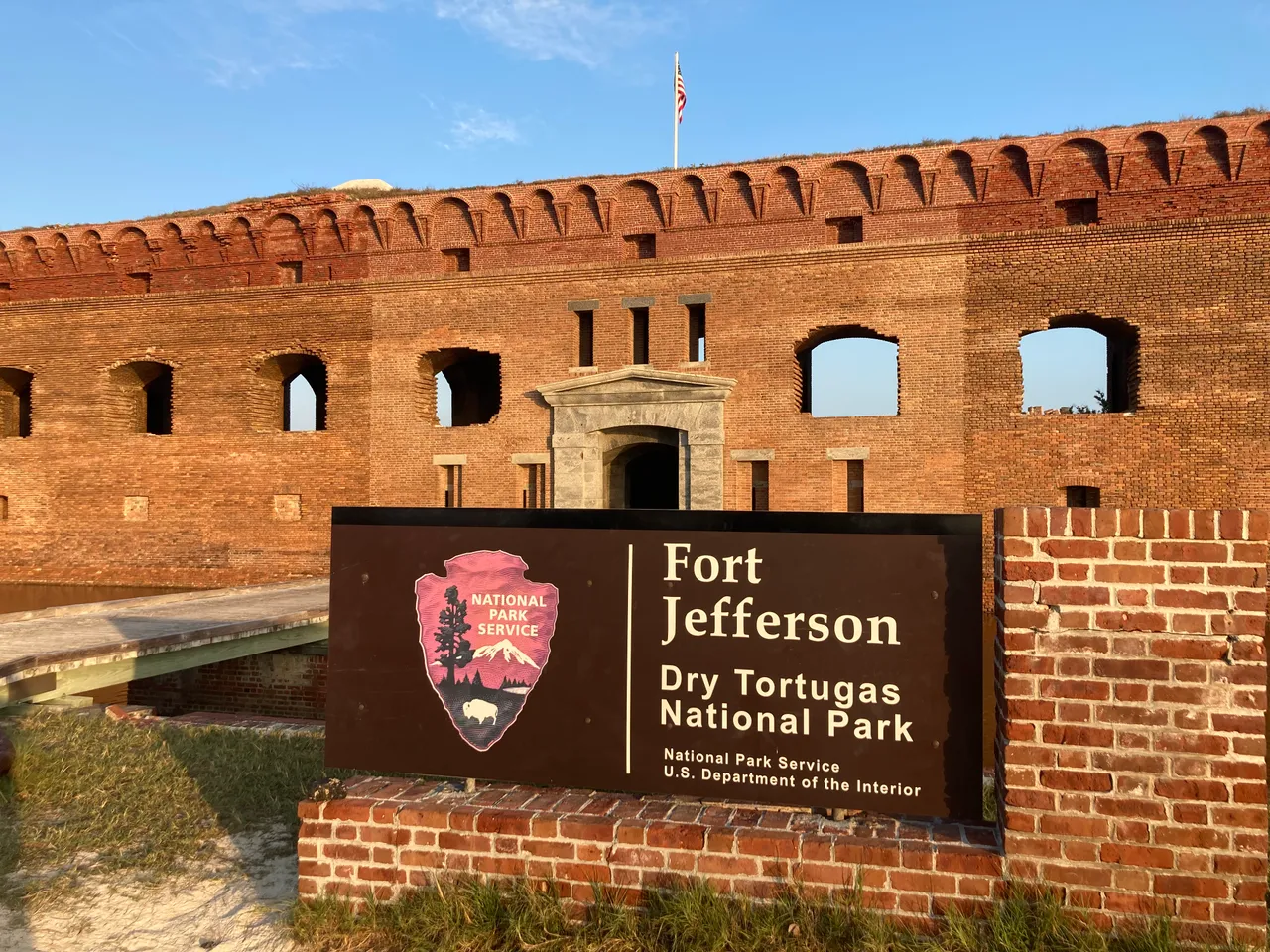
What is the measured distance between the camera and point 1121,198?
1370 centimetres

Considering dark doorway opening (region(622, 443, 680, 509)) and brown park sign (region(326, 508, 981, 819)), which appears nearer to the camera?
brown park sign (region(326, 508, 981, 819))

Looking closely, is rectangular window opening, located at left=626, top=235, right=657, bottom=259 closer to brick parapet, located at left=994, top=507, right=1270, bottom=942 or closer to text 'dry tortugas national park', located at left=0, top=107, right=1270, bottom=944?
text 'dry tortugas national park', located at left=0, top=107, right=1270, bottom=944

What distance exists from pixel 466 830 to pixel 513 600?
0.95 m

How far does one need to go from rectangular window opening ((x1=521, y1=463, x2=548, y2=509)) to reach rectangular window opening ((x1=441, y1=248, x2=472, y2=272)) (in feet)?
14.3

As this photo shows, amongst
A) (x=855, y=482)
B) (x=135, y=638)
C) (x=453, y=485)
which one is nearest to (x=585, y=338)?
(x=453, y=485)

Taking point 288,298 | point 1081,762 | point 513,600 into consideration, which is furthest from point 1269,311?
point 288,298

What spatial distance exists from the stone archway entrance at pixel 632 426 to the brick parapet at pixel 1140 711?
1197 centimetres

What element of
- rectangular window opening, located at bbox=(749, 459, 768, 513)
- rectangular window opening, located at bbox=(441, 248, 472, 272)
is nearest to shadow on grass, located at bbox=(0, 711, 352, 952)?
rectangular window opening, located at bbox=(749, 459, 768, 513)

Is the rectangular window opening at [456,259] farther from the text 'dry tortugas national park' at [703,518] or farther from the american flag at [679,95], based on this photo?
the american flag at [679,95]

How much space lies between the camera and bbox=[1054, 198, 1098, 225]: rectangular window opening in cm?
1401

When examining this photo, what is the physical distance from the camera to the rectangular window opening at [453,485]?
1644 centimetres

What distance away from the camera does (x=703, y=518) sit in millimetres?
3410

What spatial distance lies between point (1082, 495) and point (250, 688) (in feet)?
42.3

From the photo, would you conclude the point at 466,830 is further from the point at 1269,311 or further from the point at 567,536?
the point at 1269,311
